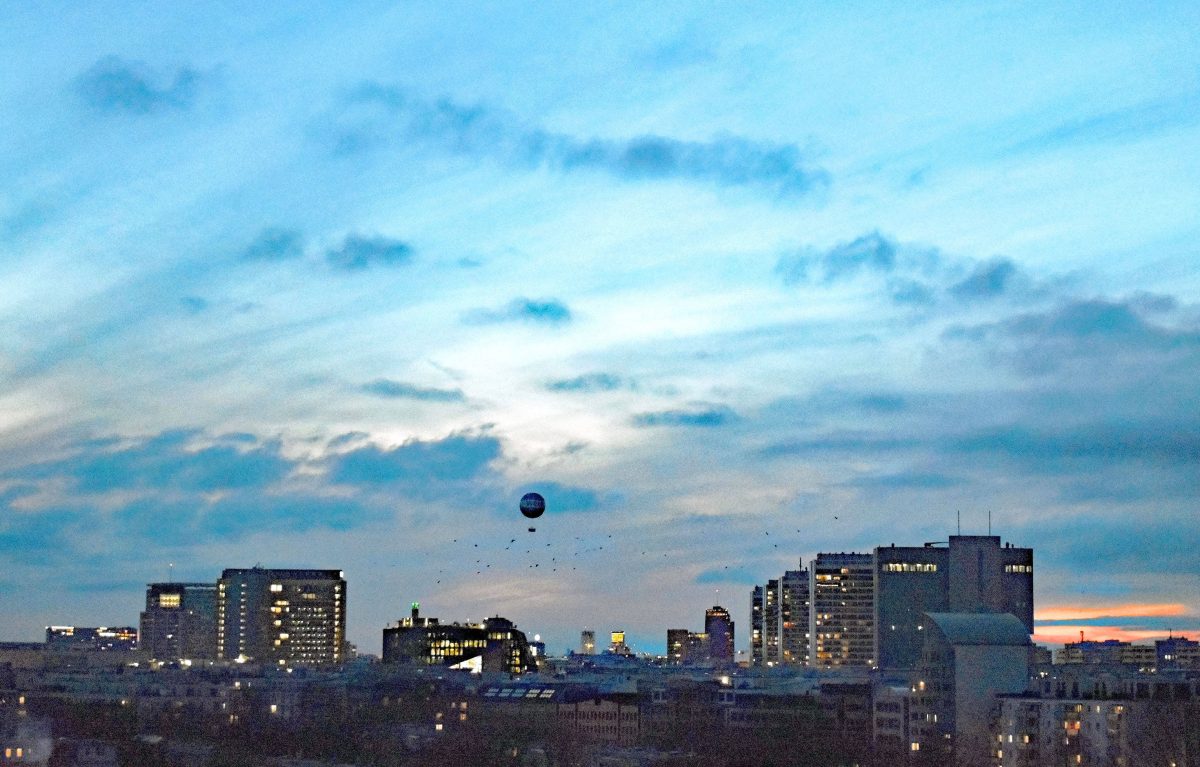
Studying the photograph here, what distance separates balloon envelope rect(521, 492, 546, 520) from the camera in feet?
477

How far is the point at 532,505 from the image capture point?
146250 mm

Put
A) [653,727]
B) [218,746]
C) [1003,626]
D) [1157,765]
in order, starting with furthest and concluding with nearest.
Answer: [653,727]
[218,746]
[1003,626]
[1157,765]

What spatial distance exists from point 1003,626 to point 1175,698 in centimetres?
1450

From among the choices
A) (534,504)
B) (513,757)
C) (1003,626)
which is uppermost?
(534,504)

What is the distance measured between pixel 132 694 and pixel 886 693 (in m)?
91.7

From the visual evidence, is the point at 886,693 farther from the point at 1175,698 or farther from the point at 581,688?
the point at 581,688

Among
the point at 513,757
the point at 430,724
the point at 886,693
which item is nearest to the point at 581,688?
the point at 430,724

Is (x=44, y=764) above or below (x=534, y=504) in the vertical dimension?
below

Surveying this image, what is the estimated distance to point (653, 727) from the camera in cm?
17788

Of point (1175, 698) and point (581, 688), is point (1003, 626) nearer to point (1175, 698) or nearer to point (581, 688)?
point (1175, 698)

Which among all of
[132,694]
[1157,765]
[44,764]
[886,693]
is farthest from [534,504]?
[132,694]

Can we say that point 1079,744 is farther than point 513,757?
No

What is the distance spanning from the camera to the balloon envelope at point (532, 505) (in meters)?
145

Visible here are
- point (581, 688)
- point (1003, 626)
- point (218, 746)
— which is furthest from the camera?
point (581, 688)
